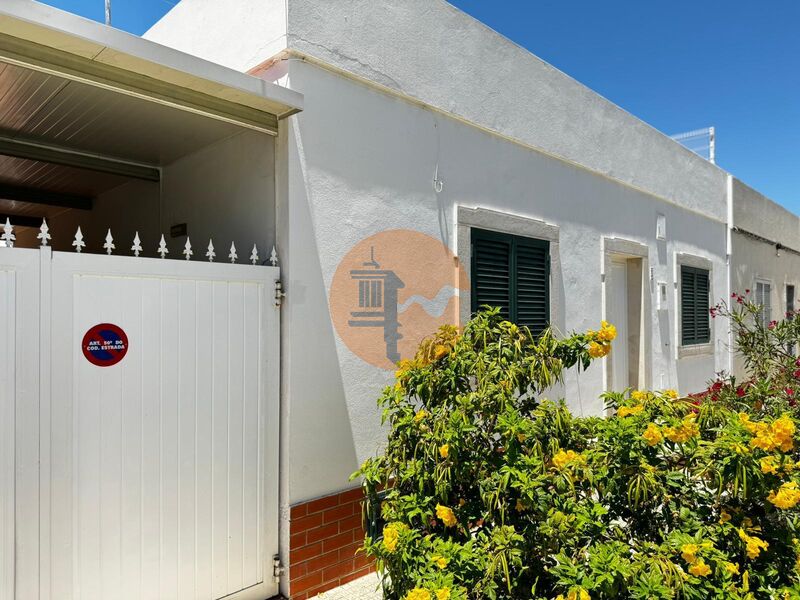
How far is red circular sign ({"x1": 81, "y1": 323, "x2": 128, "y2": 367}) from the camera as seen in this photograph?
284 cm

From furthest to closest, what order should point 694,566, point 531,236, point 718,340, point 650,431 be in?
point 718,340 → point 531,236 → point 650,431 → point 694,566

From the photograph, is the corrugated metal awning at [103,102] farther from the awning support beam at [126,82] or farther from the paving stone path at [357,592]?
the paving stone path at [357,592]

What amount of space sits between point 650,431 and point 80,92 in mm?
3948

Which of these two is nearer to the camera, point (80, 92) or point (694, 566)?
point (694, 566)

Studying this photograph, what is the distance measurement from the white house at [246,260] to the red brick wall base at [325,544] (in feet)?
0.06

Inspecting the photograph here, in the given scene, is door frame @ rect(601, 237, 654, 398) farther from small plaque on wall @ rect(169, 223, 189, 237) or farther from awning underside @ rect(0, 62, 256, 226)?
awning underside @ rect(0, 62, 256, 226)

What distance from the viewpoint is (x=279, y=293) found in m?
3.49

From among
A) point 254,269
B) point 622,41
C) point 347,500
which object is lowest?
point 347,500

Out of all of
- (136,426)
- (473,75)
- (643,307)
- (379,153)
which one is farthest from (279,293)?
(643,307)

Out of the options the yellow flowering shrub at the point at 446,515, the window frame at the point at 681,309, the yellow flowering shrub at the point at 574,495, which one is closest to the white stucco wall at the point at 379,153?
the yellow flowering shrub at the point at 574,495

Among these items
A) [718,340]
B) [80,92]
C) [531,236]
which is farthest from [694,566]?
[718,340]

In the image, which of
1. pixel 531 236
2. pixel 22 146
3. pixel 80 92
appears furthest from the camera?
pixel 531 236

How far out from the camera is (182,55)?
283cm

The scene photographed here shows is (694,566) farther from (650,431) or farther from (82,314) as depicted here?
(82,314)
